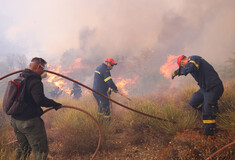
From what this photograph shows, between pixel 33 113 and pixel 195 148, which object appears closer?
pixel 33 113

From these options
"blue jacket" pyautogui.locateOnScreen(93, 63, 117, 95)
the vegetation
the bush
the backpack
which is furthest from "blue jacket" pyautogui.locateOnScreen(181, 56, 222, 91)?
the backpack

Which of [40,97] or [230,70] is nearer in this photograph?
[40,97]

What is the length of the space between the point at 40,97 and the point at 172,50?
3301 cm

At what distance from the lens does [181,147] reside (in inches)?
96.9

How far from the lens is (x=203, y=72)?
3.01 metres

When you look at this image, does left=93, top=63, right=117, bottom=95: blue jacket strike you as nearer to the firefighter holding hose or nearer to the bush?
the firefighter holding hose

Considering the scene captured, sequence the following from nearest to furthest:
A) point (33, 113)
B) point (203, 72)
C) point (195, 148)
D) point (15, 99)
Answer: point (15, 99)
point (33, 113)
point (195, 148)
point (203, 72)

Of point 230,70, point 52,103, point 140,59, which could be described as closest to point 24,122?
point 52,103

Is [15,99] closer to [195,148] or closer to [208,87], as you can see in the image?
[195,148]

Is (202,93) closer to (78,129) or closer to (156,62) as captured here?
(78,129)

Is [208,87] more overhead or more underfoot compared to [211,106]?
more overhead

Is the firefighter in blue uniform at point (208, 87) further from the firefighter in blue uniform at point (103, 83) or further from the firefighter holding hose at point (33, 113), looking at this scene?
the firefighter holding hose at point (33, 113)

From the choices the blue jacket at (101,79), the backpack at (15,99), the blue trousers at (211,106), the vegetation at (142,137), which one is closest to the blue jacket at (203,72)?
the blue trousers at (211,106)

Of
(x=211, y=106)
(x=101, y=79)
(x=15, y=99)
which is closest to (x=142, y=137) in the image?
(x=211, y=106)
